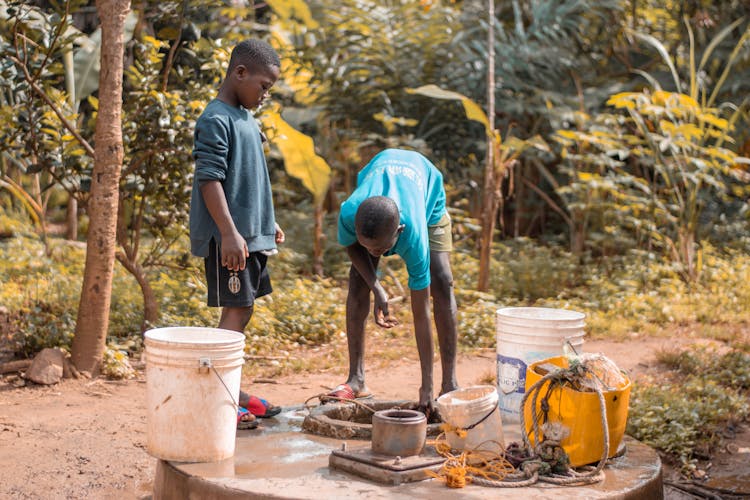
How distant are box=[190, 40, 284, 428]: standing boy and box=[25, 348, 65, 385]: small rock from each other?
176 centimetres

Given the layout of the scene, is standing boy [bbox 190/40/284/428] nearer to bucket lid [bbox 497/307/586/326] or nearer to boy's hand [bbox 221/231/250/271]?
boy's hand [bbox 221/231/250/271]

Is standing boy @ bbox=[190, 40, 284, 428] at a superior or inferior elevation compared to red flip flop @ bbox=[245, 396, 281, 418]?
superior

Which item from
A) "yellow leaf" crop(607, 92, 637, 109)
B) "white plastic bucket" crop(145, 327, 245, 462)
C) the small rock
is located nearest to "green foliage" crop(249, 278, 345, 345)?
the small rock

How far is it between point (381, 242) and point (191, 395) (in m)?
1.07

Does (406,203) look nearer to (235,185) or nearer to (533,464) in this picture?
(235,185)

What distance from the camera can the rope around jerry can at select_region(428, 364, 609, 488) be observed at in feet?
10.8

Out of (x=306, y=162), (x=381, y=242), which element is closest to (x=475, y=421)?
(x=381, y=242)

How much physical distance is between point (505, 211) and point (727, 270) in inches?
142

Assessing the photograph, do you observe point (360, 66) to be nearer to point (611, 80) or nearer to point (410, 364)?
point (611, 80)

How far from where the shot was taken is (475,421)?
3543mm

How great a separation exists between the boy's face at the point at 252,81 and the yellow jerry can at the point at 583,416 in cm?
182

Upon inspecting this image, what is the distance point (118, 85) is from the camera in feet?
17.1

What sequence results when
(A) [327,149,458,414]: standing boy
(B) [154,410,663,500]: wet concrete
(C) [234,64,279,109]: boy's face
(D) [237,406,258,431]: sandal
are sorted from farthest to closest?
(D) [237,406,258,431]: sandal, (C) [234,64,279,109]: boy's face, (A) [327,149,458,414]: standing boy, (B) [154,410,663,500]: wet concrete

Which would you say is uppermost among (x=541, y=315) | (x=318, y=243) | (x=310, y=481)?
(x=318, y=243)
